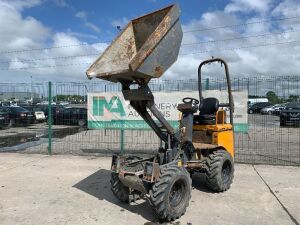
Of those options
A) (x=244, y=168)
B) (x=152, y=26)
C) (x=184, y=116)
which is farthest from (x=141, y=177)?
(x=244, y=168)

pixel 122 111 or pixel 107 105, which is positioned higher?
pixel 107 105

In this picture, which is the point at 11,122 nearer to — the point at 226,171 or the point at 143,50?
the point at 226,171

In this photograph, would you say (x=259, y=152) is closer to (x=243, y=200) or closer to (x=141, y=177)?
(x=243, y=200)

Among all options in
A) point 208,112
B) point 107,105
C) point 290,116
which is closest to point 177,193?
point 208,112

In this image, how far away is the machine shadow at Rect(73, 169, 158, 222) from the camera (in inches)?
243

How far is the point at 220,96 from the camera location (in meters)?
10.4

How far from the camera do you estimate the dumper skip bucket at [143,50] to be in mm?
5457

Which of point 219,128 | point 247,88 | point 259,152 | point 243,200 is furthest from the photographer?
point 259,152

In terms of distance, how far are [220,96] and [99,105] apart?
12.4 feet

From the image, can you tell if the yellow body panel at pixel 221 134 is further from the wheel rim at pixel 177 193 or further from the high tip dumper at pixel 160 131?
the wheel rim at pixel 177 193

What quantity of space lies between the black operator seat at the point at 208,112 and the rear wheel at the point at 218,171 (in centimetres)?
67

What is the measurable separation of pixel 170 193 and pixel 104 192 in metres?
2.00

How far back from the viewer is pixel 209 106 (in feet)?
25.4

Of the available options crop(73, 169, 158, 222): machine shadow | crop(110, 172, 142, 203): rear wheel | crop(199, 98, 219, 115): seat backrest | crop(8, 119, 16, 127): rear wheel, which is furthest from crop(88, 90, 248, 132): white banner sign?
crop(8, 119, 16, 127): rear wheel
